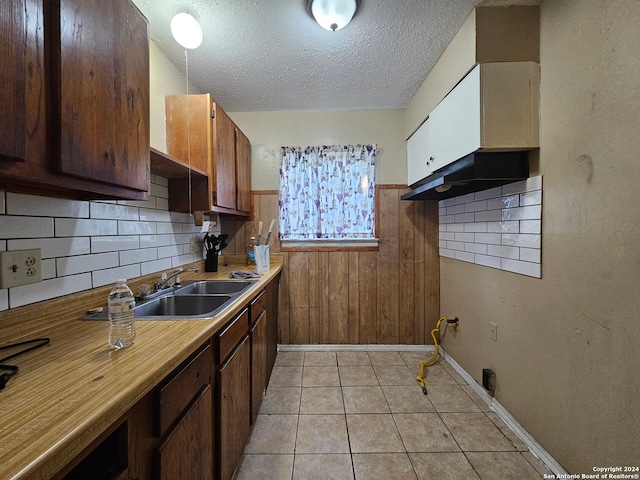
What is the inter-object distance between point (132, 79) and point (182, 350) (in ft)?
3.16

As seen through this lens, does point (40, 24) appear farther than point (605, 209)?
No

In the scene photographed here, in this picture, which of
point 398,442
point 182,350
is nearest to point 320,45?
point 182,350

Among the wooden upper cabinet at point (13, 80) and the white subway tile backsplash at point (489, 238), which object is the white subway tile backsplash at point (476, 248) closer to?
the white subway tile backsplash at point (489, 238)

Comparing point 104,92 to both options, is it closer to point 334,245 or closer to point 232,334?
point 232,334

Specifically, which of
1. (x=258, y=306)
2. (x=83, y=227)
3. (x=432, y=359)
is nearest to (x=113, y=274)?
(x=83, y=227)

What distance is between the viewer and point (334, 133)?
8.89 feet

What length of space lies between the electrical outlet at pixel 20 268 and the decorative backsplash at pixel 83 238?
0.03 m

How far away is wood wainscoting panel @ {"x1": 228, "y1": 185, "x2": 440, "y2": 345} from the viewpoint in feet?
8.80

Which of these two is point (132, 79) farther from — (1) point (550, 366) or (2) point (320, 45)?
(1) point (550, 366)

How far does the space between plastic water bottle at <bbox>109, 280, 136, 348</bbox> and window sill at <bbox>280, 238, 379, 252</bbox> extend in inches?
73.7

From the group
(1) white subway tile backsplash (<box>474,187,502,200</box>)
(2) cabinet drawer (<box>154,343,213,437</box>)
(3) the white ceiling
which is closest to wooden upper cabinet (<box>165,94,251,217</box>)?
(3) the white ceiling

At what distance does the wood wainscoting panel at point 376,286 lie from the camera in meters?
2.68

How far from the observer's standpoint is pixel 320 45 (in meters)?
1.76

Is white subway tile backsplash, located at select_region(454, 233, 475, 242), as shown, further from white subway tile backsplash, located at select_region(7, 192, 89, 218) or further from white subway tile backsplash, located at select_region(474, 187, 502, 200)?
white subway tile backsplash, located at select_region(7, 192, 89, 218)
